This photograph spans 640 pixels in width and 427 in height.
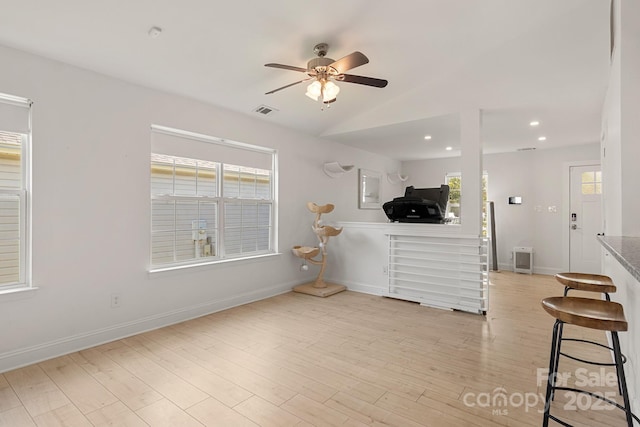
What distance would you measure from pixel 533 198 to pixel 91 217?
726cm

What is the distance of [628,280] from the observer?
197cm

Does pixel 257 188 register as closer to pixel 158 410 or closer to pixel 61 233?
pixel 61 233

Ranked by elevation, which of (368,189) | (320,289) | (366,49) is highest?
(366,49)

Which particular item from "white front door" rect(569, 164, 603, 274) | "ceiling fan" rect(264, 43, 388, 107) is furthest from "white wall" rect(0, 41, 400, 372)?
"white front door" rect(569, 164, 603, 274)

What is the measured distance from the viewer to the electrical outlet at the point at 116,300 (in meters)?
3.12

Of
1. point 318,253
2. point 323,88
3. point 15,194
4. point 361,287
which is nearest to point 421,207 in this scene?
point 361,287

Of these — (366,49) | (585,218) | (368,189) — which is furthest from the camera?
(368,189)

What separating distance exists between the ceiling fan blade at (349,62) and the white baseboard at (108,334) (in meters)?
2.97

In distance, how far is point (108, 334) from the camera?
3086 mm

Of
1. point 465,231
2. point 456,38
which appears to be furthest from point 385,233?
point 456,38

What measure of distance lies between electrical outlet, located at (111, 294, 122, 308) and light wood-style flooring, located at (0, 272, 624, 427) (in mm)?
350

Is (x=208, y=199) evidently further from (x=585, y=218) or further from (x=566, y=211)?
(x=585, y=218)

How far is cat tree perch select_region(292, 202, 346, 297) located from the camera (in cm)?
479

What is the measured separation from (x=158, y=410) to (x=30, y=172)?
216 cm
